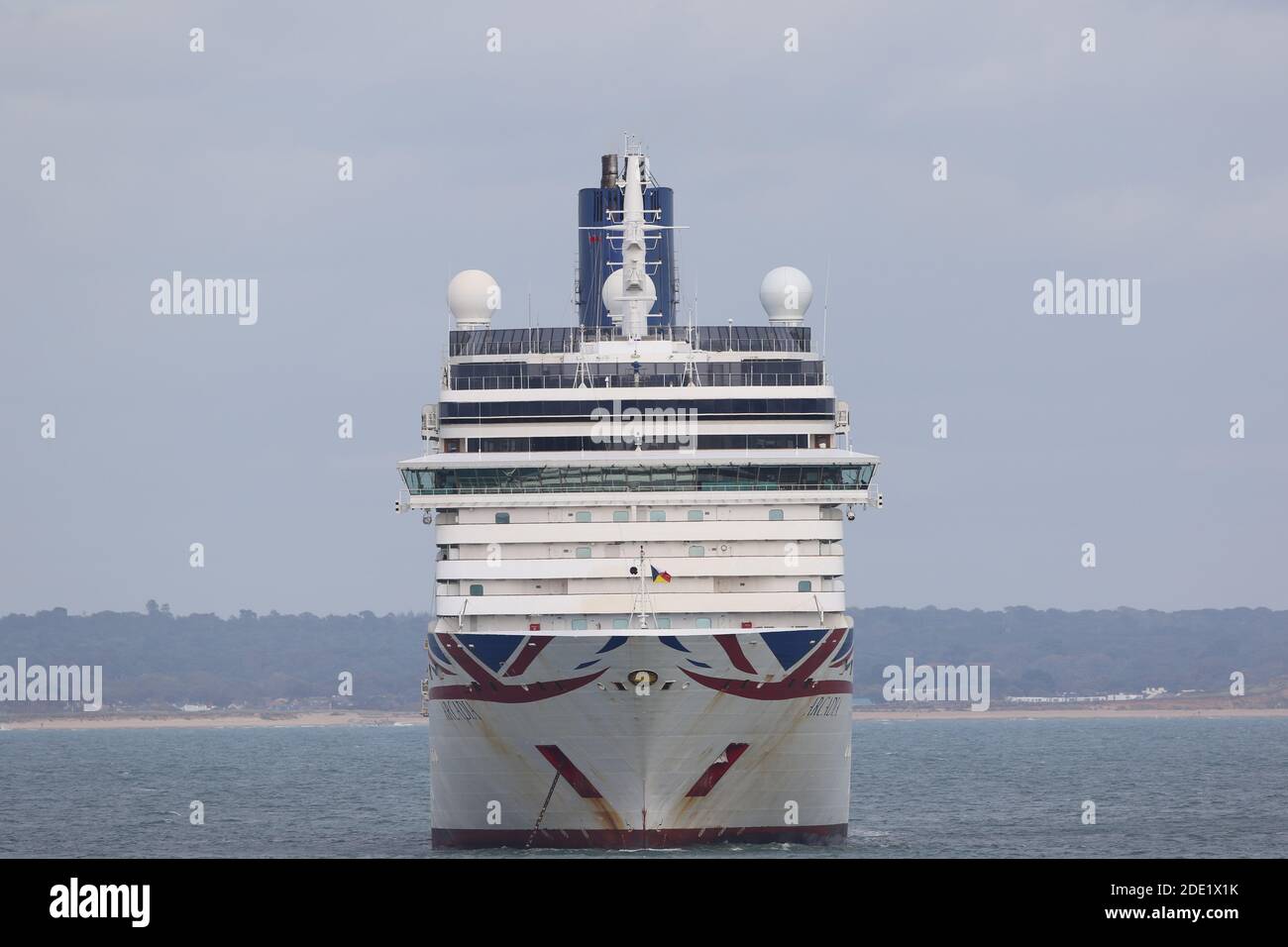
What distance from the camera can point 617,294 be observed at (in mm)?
69250

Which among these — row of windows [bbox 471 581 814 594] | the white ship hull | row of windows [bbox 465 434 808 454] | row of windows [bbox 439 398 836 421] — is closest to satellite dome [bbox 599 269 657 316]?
row of windows [bbox 439 398 836 421]

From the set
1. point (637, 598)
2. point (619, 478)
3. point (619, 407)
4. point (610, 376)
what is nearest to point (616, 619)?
point (637, 598)

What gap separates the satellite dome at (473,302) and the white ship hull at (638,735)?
11078 mm

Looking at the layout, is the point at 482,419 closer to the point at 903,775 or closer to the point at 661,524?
the point at 661,524

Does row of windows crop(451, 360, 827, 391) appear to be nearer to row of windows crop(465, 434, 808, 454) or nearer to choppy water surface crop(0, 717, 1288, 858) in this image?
row of windows crop(465, 434, 808, 454)

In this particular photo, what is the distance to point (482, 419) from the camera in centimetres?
6322

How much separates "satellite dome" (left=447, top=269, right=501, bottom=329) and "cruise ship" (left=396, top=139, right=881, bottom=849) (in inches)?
143

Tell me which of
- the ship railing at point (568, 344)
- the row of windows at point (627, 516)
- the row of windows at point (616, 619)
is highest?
the ship railing at point (568, 344)

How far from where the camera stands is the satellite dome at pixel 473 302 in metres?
69.0

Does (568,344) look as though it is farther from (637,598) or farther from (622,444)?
(637,598)

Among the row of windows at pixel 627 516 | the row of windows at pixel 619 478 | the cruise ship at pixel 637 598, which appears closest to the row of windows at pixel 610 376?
the cruise ship at pixel 637 598

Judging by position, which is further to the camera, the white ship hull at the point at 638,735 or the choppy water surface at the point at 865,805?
the choppy water surface at the point at 865,805

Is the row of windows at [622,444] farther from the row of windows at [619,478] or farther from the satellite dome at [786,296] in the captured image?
the satellite dome at [786,296]
